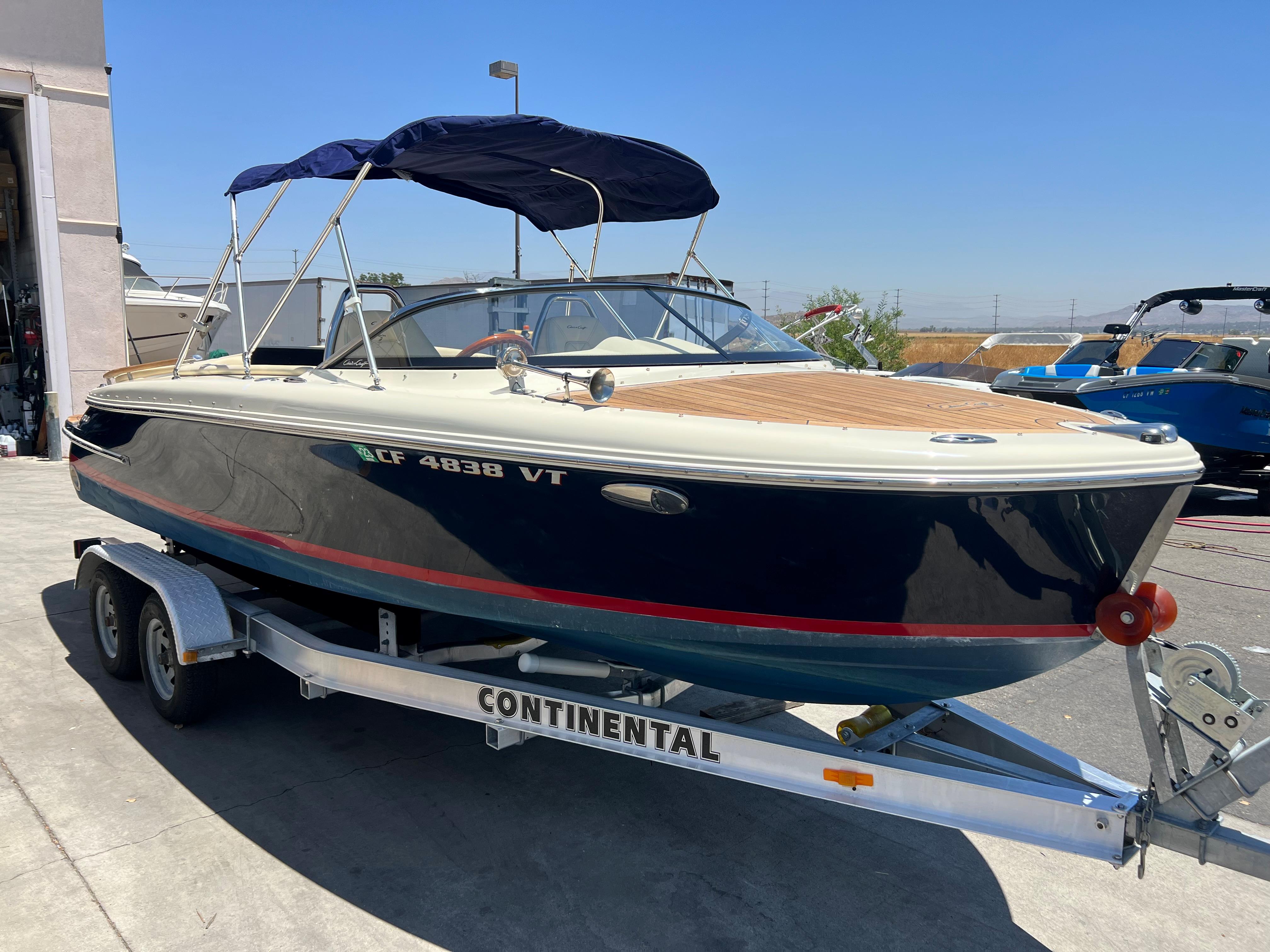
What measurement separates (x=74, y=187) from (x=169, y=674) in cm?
917

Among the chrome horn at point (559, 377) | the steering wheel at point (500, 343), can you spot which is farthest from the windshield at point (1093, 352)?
the chrome horn at point (559, 377)

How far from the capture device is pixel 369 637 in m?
4.06

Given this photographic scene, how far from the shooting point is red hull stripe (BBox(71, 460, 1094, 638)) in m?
2.37

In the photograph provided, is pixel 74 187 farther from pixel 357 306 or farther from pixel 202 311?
pixel 357 306

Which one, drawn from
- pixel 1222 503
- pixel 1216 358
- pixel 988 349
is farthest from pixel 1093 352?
pixel 988 349

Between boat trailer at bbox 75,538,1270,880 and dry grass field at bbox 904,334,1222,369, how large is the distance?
14410 mm

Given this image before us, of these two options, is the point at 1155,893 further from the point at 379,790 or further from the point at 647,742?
the point at 379,790

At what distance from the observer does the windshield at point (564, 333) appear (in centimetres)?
343

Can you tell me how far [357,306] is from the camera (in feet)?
11.4

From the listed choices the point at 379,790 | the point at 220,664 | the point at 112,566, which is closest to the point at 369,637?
the point at 220,664

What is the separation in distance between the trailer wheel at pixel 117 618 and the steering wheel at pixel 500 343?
2034mm

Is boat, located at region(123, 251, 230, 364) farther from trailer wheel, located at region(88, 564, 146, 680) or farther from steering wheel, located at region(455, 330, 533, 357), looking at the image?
steering wheel, located at region(455, 330, 533, 357)

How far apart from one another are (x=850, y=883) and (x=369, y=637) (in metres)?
2.26

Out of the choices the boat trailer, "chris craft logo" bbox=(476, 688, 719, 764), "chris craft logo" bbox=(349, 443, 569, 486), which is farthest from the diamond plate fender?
"chris craft logo" bbox=(476, 688, 719, 764)
